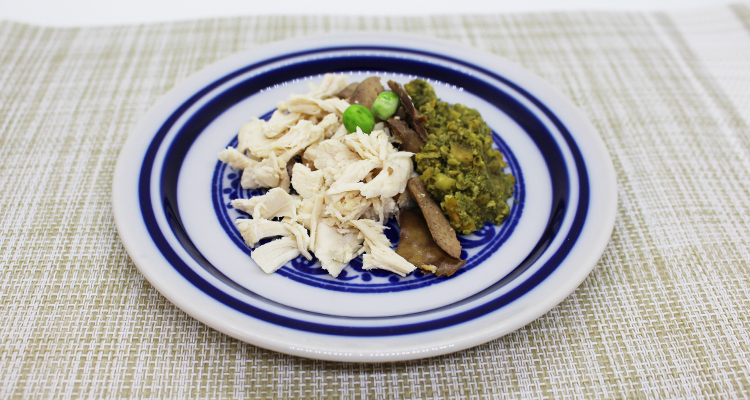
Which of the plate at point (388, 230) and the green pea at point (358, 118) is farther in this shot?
the green pea at point (358, 118)

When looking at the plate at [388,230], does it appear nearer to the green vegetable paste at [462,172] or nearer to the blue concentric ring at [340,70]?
the blue concentric ring at [340,70]

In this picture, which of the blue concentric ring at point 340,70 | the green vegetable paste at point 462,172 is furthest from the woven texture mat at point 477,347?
the green vegetable paste at point 462,172

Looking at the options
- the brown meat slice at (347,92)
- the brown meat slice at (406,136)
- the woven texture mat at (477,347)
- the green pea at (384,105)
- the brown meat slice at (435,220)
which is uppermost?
the green pea at (384,105)

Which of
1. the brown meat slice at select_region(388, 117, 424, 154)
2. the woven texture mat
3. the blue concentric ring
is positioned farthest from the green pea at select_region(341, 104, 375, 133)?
the woven texture mat

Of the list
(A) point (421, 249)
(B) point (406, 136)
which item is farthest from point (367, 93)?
(A) point (421, 249)

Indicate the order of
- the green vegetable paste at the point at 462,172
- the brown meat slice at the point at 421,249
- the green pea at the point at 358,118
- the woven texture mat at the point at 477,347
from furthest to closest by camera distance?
the green pea at the point at 358,118
the green vegetable paste at the point at 462,172
the brown meat slice at the point at 421,249
the woven texture mat at the point at 477,347

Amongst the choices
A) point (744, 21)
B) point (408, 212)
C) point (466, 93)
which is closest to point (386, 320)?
point (408, 212)

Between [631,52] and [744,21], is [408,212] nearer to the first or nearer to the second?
[631,52]

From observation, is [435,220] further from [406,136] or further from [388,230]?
[406,136]
